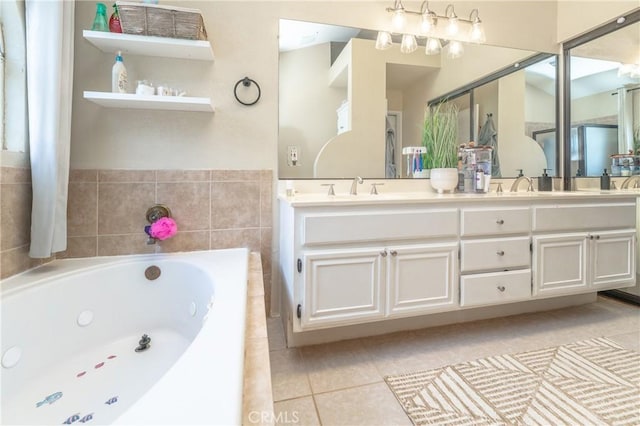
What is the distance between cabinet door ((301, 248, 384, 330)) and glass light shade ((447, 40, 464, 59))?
163 centimetres

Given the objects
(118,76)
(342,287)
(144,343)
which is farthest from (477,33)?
(144,343)

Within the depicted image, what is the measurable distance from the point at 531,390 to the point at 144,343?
174 centimetres

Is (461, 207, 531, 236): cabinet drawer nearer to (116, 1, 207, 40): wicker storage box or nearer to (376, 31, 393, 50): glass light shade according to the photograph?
(376, 31, 393, 50): glass light shade

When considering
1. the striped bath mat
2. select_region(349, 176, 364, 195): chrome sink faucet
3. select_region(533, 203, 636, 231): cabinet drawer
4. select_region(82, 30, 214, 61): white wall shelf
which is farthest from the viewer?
select_region(349, 176, 364, 195): chrome sink faucet

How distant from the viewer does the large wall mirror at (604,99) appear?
2.09 meters

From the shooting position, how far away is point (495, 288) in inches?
64.6

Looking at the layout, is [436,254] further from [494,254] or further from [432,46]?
[432,46]

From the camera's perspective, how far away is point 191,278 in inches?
57.7

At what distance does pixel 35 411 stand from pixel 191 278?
2.19 ft

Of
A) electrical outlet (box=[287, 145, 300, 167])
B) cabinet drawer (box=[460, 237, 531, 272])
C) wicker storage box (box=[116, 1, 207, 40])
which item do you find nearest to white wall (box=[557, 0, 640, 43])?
cabinet drawer (box=[460, 237, 531, 272])

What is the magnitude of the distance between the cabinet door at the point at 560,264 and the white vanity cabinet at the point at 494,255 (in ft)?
0.25

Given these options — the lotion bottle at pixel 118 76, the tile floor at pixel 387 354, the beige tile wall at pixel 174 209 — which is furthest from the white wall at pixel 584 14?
the lotion bottle at pixel 118 76

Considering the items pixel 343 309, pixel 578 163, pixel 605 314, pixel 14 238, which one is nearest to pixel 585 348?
pixel 605 314

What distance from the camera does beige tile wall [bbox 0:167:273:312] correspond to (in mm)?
1584
